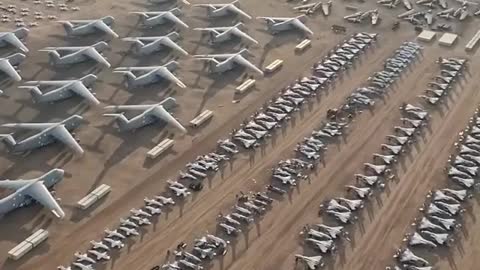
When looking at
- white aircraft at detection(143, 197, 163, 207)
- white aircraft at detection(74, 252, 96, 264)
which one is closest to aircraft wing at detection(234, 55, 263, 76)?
white aircraft at detection(143, 197, 163, 207)

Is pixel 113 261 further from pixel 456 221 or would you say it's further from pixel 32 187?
pixel 456 221

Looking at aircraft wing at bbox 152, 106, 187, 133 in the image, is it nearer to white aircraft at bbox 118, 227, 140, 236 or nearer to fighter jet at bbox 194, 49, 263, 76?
fighter jet at bbox 194, 49, 263, 76

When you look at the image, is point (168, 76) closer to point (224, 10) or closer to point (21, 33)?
point (21, 33)

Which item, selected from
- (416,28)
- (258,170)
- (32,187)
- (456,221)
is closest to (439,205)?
(456,221)

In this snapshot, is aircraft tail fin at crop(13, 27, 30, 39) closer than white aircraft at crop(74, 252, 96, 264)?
No

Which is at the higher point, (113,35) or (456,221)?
(456,221)

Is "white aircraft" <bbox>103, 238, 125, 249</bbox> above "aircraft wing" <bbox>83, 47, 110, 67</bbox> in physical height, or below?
below

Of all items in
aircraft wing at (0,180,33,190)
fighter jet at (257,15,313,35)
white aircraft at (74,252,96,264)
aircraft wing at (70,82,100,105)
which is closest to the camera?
white aircraft at (74,252,96,264)
